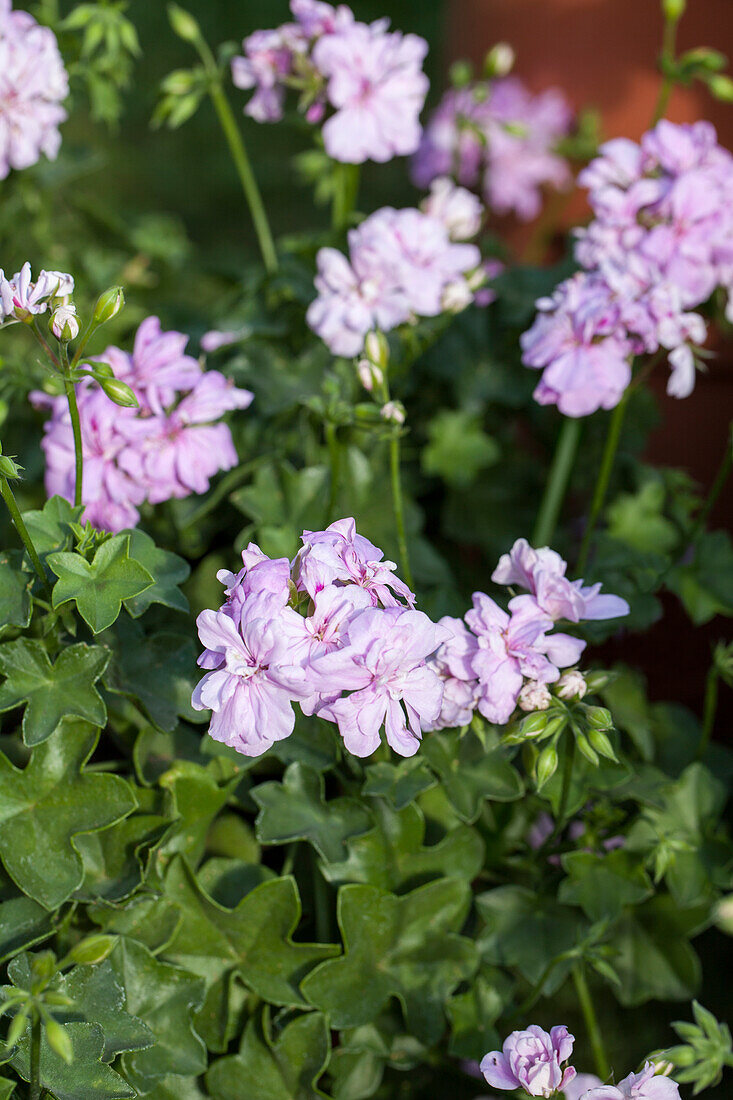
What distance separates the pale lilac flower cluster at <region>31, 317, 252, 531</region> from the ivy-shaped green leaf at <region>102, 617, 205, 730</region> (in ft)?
0.47

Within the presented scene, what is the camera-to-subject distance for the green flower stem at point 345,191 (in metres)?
1.53

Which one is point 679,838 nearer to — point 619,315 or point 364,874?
point 364,874

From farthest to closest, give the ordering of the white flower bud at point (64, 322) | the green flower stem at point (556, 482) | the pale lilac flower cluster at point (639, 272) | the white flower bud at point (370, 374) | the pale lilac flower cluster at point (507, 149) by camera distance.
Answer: the pale lilac flower cluster at point (507, 149), the green flower stem at point (556, 482), the pale lilac flower cluster at point (639, 272), the white flower bud at point (370, 374), the white flower bud at point (64, 322)

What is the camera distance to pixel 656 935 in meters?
1.22

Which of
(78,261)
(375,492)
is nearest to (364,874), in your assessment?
(375,492)

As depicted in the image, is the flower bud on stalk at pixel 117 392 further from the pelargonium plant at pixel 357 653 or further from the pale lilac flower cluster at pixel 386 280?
the pale lilac flower cluster at pixel 386 280

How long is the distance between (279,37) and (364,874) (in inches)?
40.7

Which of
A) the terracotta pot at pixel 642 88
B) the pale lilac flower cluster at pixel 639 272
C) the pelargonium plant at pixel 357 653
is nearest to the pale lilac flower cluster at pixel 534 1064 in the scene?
the pelargonium plant at pixel 357 653

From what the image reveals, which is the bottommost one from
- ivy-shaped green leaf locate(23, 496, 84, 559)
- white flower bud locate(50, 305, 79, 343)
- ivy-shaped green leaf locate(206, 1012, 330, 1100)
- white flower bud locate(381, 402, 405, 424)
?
ivy-shaped green leaf locate(206, 1012, 330, 1100)

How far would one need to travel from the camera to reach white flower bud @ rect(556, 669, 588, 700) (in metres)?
0.93

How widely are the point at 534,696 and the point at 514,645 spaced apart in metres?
0.05

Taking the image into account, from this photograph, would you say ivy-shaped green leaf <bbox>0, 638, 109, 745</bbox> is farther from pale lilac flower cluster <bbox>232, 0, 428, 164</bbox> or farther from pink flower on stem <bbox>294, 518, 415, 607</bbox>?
pale lilac flower cluster <bbox>232, 0, 428, 164</bbox>

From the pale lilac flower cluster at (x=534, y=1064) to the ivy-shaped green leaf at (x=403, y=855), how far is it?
29cm

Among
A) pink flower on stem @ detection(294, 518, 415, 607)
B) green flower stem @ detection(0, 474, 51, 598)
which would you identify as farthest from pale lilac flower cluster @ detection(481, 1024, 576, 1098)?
green flower stem @ detection(0, 474, 51, 598)
